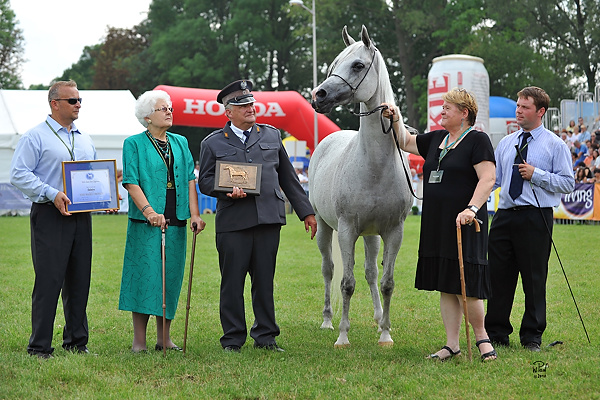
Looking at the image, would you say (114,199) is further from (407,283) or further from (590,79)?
(590,79)

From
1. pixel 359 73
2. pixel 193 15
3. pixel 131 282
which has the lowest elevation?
pixel 131 282

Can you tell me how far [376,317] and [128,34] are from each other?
49849mm

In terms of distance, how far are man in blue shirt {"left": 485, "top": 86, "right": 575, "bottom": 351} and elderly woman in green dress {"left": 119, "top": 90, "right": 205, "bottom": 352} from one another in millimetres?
2600

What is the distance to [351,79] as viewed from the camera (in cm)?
541

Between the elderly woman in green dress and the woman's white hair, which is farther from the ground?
the woman's white hair

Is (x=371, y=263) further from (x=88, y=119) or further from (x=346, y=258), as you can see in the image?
(x=88, y=119)

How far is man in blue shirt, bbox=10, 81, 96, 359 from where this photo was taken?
5.12 metres

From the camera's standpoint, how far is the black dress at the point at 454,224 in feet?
16.4

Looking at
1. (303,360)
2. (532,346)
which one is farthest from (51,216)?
(532,346)

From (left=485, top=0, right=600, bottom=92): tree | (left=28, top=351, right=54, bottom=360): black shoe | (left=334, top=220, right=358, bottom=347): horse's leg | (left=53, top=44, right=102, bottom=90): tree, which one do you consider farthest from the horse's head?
(left=53, top=44, right=102, bottom=90): tree

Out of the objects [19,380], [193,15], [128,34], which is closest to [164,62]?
[193,15]

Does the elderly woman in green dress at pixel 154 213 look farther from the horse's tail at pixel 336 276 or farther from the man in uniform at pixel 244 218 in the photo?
the horse's tail at pixel 336 276

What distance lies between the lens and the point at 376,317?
6684mm

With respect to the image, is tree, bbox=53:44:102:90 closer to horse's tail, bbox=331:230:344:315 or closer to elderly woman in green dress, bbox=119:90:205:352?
horse's tail, bbox=331:230:344:315
